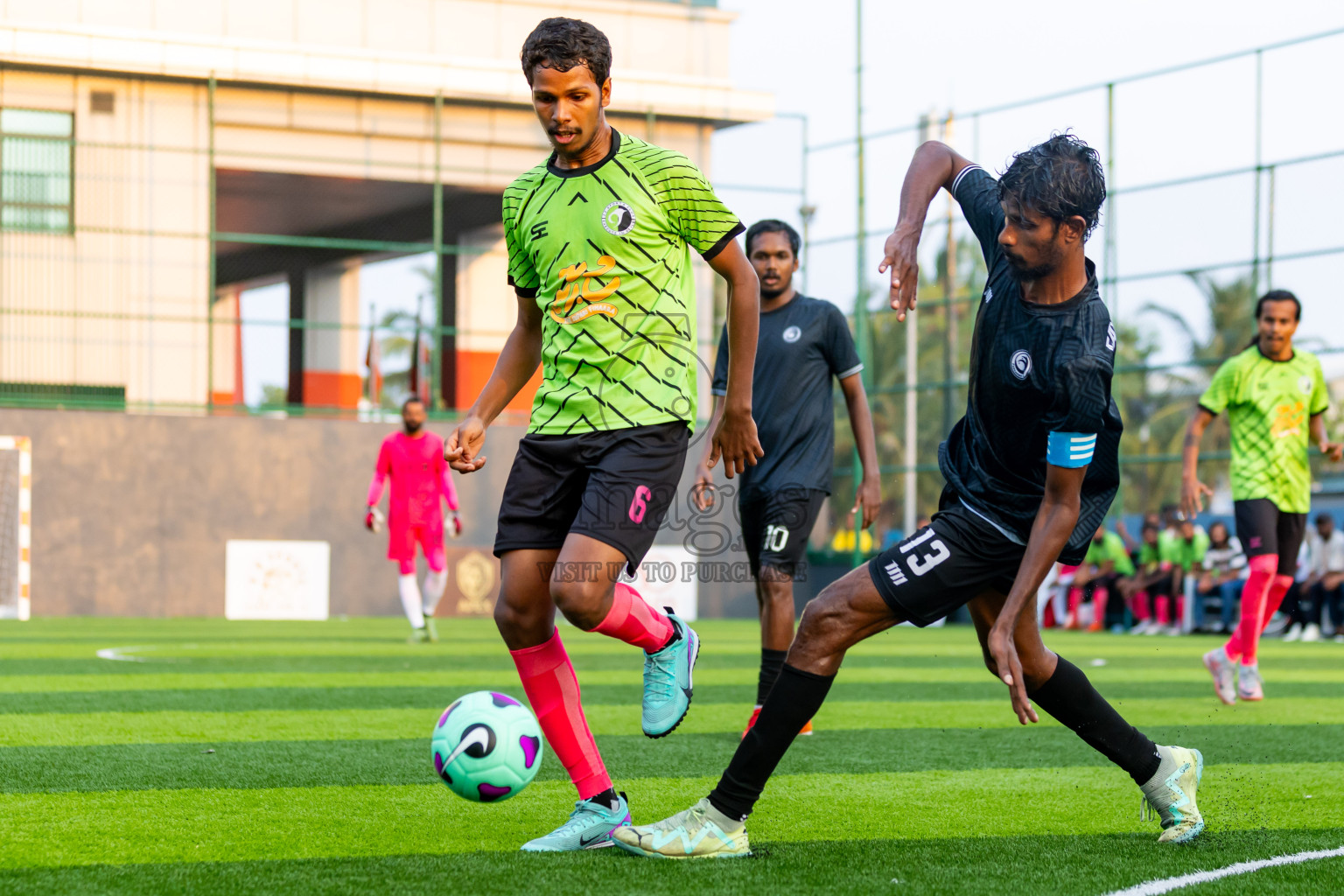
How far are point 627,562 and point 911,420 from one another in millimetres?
22544

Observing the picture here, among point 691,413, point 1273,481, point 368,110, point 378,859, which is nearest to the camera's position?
point 378,859

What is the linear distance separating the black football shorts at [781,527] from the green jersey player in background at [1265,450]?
250 centimetres

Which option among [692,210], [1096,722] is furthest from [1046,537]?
[692,210]

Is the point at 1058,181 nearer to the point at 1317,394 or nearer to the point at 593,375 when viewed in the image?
the point at 593,375

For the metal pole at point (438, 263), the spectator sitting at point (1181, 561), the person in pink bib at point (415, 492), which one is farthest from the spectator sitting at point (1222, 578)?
the metal pole at point (438, 263)

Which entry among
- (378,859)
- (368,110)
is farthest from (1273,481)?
(368,110)

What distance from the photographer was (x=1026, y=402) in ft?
13.0

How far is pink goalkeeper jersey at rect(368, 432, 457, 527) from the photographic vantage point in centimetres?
1377

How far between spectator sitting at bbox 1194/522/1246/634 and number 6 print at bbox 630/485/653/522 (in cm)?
1596

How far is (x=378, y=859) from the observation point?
3.95 m

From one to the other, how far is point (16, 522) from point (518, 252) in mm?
19222

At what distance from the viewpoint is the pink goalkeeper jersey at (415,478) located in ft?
45.2

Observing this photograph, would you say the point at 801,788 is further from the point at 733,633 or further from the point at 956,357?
the point at 956,357

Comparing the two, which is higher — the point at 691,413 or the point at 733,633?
the point at 691,413
